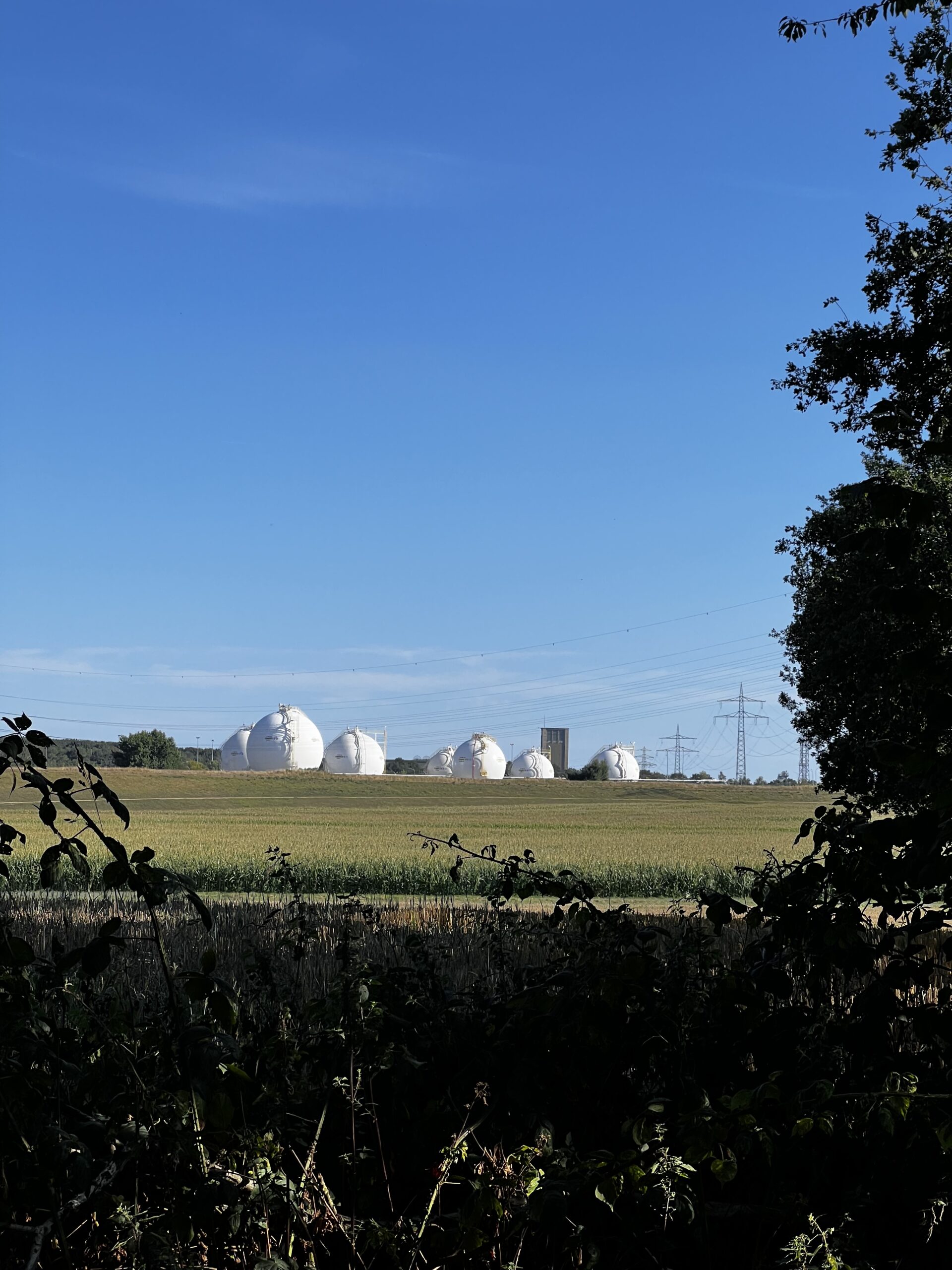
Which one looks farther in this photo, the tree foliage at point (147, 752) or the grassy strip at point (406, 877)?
the tree foliage at point (147, 752)

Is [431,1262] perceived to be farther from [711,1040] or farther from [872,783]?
A: [872,783]

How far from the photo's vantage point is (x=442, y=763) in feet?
458

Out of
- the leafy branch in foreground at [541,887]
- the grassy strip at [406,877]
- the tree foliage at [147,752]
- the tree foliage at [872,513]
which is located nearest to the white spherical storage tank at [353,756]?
the tree foliage at [147,752]

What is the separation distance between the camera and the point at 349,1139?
3.53 meters

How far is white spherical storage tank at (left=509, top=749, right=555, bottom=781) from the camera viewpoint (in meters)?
142

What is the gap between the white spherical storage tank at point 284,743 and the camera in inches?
4975

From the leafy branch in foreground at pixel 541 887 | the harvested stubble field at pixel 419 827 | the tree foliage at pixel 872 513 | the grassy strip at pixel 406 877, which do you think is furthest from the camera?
the harvested stubble field at pixel 419 827

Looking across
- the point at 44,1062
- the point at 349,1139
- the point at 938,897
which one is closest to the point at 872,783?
the point at 938,897

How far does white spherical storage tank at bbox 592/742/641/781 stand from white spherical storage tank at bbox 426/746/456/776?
18710 mm

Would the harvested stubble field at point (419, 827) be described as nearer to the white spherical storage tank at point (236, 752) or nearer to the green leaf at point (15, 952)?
the green leaf at point (15, 952)

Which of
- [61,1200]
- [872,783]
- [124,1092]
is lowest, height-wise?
[61,1200]

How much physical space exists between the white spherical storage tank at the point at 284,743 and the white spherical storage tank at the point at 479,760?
17.5 metres

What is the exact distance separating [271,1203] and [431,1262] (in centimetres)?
64

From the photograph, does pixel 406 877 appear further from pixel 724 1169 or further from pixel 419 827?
pixel 724 1169
